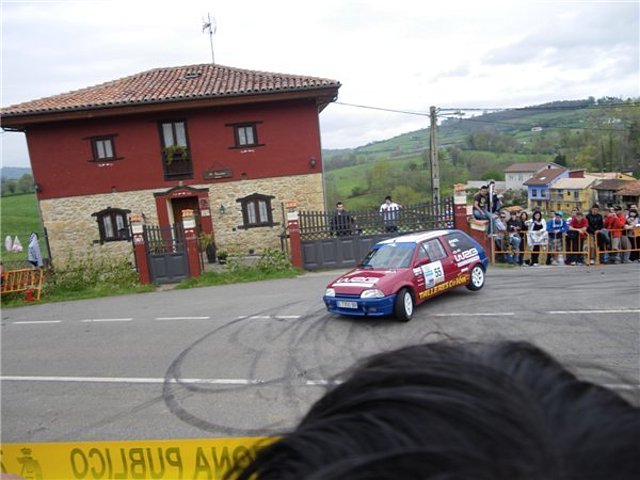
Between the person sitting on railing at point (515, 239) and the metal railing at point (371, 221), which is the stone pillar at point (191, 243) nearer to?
the metal railing at point (371, 221)

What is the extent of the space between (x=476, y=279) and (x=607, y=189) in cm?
4799

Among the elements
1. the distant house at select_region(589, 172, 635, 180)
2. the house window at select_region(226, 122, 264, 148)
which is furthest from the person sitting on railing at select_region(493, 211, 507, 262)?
the distant house at select_region(589, 172, 635, 180)

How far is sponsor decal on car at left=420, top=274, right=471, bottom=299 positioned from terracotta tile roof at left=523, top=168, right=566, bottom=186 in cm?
6360

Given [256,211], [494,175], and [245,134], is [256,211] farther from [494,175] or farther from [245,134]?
[494,175]

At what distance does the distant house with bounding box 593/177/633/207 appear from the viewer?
47.9 meters

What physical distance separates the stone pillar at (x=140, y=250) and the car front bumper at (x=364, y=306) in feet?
31.8

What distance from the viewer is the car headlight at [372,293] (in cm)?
850

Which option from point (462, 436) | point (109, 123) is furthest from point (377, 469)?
point (109, 123)

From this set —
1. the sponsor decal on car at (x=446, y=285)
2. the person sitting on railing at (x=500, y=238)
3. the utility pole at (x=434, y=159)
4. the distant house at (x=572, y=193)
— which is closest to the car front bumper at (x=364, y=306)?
the sponsor decal on car at (x=446, y=285)

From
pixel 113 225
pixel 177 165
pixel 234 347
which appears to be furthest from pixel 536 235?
pixel 113 225

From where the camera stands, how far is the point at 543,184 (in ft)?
218

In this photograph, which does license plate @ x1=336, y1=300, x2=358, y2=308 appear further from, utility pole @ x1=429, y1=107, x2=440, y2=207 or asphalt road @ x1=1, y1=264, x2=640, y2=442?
utility pole @ x1=429, y1=107, x2=440, y2=207

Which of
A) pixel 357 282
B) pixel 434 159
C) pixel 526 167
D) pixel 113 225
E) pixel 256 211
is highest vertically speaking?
pixel 434 159

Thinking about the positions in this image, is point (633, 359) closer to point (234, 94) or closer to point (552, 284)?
point (552, 284)
